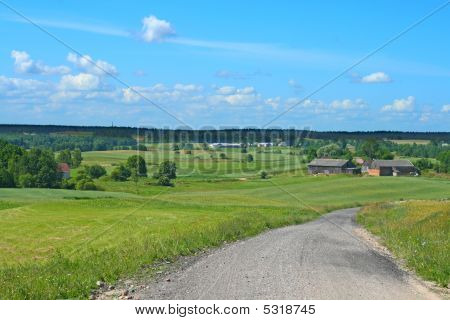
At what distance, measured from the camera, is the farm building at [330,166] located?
79.1 meters

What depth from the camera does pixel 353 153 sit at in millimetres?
87125

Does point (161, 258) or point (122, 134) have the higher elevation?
point (122, 134)

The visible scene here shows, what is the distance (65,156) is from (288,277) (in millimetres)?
47284

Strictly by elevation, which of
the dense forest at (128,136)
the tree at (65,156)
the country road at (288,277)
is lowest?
the country road at (288,277)

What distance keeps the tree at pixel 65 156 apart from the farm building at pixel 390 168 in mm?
47788

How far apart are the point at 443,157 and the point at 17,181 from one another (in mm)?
57889

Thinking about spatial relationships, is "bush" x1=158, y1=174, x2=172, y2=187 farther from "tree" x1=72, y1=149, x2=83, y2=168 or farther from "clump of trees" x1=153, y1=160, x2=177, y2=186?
"tree" x1=72, y1=149, x2=83, y2=168

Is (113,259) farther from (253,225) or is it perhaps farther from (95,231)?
(95,231)

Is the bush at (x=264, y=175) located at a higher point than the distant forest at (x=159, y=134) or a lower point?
lower

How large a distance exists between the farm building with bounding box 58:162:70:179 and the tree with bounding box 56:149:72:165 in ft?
2.17

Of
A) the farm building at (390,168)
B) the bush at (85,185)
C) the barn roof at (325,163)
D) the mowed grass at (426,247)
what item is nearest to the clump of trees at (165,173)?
the bush at (85,185)

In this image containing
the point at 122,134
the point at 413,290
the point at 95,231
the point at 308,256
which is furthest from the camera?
the point at 122,134

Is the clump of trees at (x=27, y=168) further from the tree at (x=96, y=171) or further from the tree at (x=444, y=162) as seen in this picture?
the tree at (x=444, y=162)
